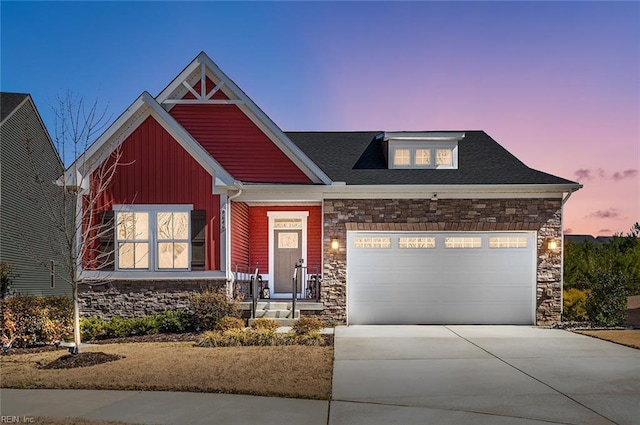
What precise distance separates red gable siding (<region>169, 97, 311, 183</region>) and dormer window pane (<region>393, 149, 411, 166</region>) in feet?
10.3

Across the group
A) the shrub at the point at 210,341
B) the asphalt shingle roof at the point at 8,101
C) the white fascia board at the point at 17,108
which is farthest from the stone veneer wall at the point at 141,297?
the asphalt shingle roof at the point at 8,101

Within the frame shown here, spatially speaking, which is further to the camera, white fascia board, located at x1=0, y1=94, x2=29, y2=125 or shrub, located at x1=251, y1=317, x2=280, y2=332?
white fascia board, located at x1=0, y1=94, x2=29, y2=125

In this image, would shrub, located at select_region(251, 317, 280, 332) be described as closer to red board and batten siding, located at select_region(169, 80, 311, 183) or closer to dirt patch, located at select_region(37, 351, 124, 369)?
dirt patch, located at select_region(37, 351, 124, 369)

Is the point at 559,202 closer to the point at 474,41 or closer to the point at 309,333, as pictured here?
the point at 474,41

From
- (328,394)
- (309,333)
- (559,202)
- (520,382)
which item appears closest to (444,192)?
(559,202)

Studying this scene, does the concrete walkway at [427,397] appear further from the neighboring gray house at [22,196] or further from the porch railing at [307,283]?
the neighboring gray house at [22,196]

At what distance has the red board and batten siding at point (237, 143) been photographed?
1545 centimetres

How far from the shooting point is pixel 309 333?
A: 12.0 metres

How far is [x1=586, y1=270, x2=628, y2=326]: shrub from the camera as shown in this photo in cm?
1466

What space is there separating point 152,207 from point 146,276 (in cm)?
180

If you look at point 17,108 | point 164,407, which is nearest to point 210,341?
point 164,407

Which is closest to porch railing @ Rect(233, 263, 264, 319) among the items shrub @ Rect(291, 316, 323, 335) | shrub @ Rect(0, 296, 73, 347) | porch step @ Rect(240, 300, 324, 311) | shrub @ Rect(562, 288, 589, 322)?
porch step @ Rect(240, 300, 324, 311)

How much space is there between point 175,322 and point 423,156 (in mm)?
8623

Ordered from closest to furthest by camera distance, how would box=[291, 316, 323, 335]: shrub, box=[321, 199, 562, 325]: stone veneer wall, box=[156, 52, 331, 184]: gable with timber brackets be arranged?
box=[291, 316, 323, 335]: shrub → box=[321, 199, 562, 325]: stone veneer wall → box=[156, 52, 331, 184]: gable with timber brackets
